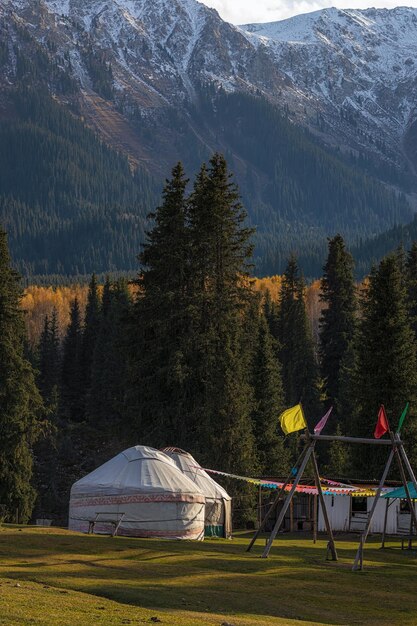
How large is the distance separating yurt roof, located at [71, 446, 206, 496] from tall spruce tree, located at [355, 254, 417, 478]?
1524 cm

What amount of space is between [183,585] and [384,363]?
31.9 meters

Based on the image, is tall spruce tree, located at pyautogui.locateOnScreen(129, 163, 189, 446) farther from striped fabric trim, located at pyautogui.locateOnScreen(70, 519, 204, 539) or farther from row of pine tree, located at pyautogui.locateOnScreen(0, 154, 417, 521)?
striped fabric trim, located at pyautogui.locateOnScreen(70, 519, 204, 539)

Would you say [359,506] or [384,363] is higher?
[384,363]

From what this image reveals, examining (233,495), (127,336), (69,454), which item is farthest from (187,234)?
(69,454)

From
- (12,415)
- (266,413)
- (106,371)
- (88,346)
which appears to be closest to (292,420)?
(12,415)

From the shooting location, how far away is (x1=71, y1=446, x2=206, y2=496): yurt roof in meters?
46.8

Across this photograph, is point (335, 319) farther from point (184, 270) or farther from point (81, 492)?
point (81, 492)

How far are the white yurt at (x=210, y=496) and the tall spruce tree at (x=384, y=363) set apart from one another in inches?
458

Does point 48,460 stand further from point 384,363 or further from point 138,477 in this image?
point 138,477

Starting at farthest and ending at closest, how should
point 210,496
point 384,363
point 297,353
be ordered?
point 297,353
point 384,363
point 210,496

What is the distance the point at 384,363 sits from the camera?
61.0 m

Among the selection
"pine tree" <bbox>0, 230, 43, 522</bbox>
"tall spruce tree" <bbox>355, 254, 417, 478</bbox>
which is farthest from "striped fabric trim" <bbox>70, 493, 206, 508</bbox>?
"tall spruce tree" <bbox>355, 254, 417, 478</bbox>

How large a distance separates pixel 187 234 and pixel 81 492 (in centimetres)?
1702

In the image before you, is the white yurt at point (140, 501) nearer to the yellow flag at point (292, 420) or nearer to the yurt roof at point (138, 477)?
the yurt roof at point (138, 477)
